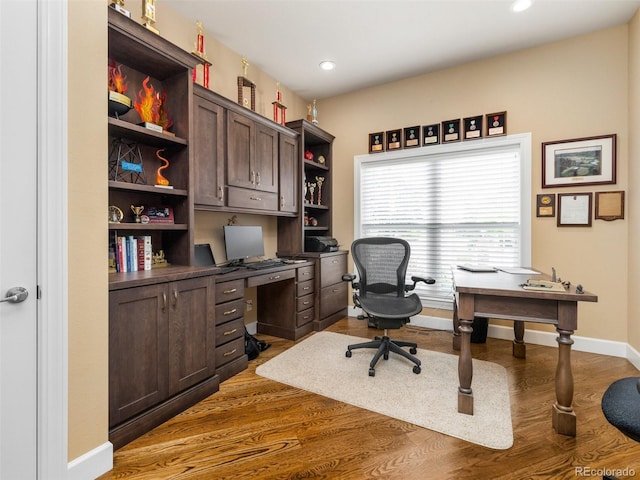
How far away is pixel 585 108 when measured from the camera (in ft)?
9.64

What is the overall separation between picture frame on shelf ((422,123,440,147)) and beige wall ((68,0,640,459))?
0.11 metres

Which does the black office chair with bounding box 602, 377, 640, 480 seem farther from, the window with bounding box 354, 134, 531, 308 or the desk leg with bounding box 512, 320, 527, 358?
the window with bounding box 354, 134, 531, 308

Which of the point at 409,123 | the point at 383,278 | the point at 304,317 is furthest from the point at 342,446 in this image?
the point at 409,123

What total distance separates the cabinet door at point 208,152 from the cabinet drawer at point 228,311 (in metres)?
0.88

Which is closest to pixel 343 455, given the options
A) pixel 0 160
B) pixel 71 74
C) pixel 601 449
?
pixel 601 449

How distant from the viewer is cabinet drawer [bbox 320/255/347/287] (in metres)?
3.68

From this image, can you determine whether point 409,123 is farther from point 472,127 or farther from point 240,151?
point 240,151

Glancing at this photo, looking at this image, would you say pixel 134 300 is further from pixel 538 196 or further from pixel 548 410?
pixel 538 196

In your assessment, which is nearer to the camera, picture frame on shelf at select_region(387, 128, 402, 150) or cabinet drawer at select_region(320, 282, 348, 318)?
cabinet drawer at select_region(320, 282, 348, 318)

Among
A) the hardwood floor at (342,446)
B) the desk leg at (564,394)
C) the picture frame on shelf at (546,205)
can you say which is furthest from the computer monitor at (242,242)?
the picture frame on shelf at (546,205)

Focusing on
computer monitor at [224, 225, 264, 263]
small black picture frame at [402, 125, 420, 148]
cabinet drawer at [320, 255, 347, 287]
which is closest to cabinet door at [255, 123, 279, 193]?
Answer: computer monitor at [224, 225, 264, 263]

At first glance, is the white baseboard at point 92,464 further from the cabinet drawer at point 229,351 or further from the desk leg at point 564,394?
the desk leg at point 564,394

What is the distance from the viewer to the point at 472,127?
3408 mm

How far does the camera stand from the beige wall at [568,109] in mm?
2832
